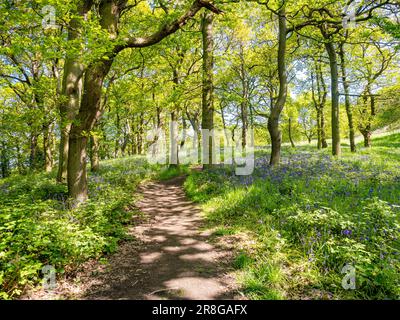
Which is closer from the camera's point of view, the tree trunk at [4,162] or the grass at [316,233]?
the grass at [316,233]

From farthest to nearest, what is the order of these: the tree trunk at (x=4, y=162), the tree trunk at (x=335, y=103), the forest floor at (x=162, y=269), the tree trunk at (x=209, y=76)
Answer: the tree trunk at (x=4, y=162) < the tree trunk at (x=335, y=103) < the tree trunk at (x=209, y=76) < the forest floor at (x=162, y=269)

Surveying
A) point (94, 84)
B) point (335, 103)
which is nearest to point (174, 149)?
point (335, 103)

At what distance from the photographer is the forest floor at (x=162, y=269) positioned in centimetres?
397

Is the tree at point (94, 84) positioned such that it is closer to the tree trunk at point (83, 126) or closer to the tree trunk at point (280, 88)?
the tree trunk at point (83, 126)

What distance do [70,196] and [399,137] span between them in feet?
131

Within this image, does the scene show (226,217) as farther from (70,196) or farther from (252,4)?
(252,4)

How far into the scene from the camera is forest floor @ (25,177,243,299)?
3.97 meters

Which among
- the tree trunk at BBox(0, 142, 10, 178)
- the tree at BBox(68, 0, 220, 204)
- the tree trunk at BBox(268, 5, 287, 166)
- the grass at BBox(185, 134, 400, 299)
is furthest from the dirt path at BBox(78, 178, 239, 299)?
the tree trunk at BBox(0, 142, 10, 178)

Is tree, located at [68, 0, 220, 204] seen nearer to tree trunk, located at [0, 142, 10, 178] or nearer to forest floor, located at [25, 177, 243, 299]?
forest floor, located at [25, 177, 243, 299]

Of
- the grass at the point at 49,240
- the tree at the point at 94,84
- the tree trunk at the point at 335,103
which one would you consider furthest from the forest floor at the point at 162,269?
the tree trunk at the point at 335,103

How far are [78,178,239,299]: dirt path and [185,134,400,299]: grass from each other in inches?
18.8

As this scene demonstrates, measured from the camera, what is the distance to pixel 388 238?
4211 millimetres

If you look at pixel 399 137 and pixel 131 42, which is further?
pixel 399 137
